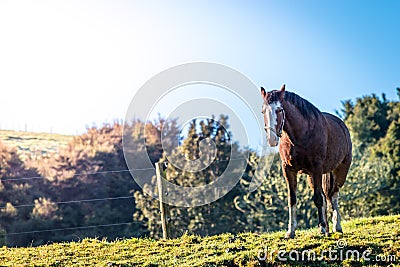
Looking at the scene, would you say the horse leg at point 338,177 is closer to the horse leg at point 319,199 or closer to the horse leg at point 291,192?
the horse leg at point 319,199

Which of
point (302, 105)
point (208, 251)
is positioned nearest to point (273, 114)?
point (302, 105)

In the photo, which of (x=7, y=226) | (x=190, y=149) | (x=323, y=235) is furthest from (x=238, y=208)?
(x=323, y=235)

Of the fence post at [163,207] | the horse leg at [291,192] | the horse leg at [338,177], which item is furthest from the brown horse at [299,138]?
the fence post at [163,207]

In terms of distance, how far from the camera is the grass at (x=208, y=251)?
23.6 ft

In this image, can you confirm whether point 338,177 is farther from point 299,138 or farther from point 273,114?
point 273,114

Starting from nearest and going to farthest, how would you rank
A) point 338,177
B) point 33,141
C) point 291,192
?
1. point 291,192
2. point 338,177
3. point 33,141

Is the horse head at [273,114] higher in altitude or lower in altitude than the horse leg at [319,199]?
higher

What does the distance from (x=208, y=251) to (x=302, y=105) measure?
290cm

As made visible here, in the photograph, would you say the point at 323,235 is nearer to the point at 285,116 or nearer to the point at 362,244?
the point at 362,244

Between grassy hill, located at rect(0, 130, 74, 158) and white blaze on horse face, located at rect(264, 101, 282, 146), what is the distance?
36655 mm

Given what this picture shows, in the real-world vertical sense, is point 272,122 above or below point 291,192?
above

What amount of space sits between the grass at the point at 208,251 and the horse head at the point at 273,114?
5.70ft

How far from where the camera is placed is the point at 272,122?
7.31 metres

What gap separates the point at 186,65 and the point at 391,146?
27893mm
